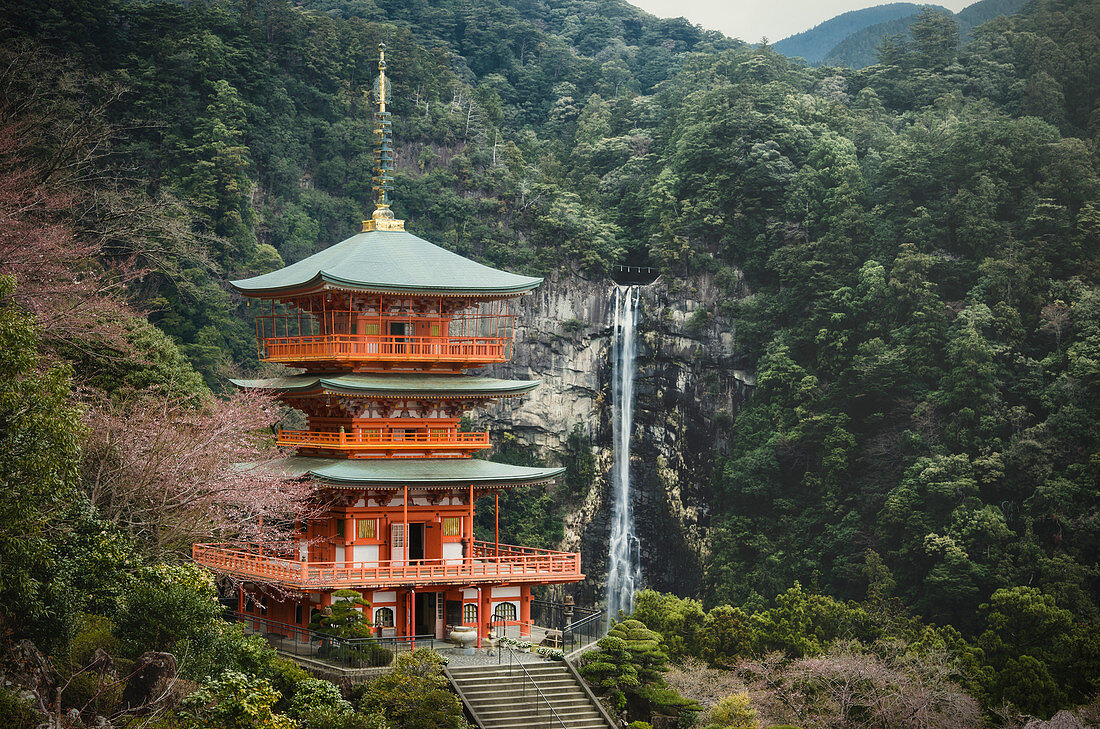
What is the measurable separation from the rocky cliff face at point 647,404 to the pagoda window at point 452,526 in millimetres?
27758

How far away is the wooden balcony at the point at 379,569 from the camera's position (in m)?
26.2

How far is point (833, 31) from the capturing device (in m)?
125

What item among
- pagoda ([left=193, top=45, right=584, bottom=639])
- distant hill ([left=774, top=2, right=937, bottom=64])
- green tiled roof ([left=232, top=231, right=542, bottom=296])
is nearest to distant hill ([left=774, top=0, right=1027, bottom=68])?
distant hill ([left=774, top=2, right=937, bottom=64])

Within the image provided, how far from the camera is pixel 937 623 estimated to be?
42.4 meters

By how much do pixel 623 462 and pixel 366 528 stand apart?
101ft

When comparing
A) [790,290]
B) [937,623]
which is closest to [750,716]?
[937,623]

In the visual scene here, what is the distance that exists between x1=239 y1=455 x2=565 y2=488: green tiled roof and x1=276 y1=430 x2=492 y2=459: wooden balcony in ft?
0.95

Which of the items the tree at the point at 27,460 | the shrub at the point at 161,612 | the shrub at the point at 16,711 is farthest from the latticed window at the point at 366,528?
the shrub at the point at 16,711

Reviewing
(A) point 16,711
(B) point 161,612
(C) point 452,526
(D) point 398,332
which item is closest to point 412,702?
(B) point 161,612

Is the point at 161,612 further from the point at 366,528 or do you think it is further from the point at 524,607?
the point at 524,607

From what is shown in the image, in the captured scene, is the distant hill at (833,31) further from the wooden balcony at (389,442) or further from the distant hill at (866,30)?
the wooden balcony at (389,442)

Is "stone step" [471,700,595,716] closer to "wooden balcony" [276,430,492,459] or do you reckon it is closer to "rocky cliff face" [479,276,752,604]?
"wooden balcony" [276,430,492,459]

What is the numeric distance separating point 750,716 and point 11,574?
16.1 meters

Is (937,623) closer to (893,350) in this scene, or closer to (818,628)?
(818,628)
